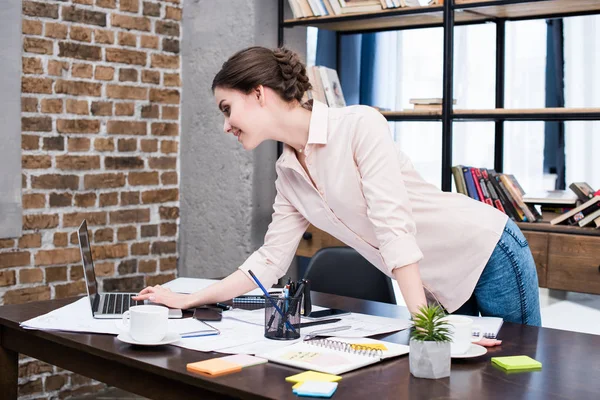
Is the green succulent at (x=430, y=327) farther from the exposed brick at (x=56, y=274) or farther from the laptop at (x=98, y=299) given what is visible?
the exposed brick at (x=56, y=274)

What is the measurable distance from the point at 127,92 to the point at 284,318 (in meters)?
2.25

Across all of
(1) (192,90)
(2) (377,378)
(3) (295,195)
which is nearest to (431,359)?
(2) (377,378)

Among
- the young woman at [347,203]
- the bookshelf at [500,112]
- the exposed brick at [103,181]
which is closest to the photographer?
the young woman at [347,203]

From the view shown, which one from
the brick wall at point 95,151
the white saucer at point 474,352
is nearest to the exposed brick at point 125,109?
the brick wall at point 95,151

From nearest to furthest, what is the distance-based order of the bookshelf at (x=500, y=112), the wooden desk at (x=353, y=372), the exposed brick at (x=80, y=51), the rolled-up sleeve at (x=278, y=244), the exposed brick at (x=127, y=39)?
the wooden desk at (x=353, y=372)
the rolled-up sleeve at (x=278, y=244)
the bookshelf at (x=500, y=112)
the exposed brick at (x=80, y=51)
the exposed brick at (x=127, y=39)

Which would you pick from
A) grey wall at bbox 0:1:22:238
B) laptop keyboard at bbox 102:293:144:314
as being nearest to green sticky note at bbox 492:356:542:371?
laptop keyboard at bbox 102:293:144:314

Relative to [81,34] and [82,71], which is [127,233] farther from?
[81,34]

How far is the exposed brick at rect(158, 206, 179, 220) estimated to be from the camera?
3.85m

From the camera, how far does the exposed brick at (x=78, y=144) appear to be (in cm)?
344

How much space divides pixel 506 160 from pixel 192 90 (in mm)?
1633

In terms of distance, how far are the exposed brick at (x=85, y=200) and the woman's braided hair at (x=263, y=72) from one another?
5.70ft

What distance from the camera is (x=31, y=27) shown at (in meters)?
3.28

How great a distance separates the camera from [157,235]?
3836 mm

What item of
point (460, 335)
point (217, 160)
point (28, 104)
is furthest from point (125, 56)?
point (460, 335)
